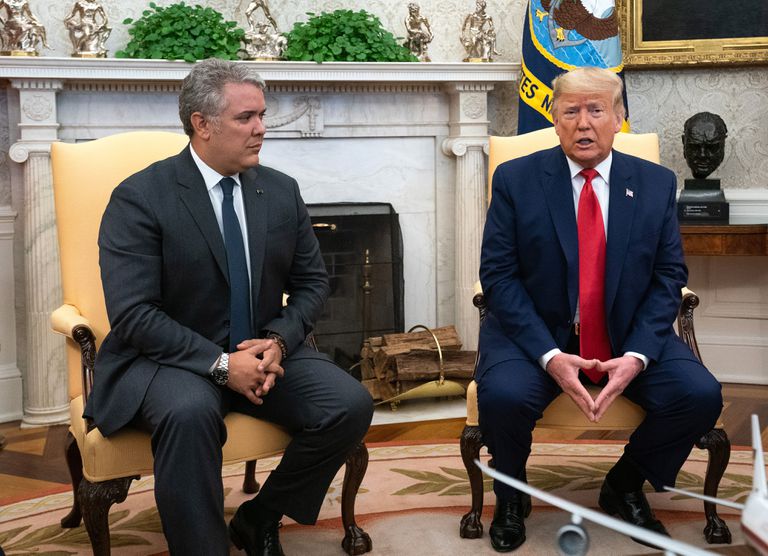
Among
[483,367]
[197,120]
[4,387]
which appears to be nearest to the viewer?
[197,120]

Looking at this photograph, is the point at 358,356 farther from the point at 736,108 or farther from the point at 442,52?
the point at 736,108

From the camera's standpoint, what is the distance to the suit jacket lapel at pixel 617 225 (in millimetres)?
2855

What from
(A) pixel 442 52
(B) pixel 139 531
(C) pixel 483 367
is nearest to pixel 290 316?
(C) pixel 483 367

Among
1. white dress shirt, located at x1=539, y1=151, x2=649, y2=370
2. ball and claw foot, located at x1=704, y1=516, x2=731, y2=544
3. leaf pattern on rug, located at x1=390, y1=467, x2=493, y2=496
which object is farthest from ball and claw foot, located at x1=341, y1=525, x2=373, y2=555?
ball and claw foot, located at x1=704, y1=516, x2=731, y2=544

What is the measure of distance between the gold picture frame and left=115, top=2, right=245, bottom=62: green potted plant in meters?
1.99

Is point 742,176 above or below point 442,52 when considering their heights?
below

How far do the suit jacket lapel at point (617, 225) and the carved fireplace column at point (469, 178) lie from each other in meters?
2.12

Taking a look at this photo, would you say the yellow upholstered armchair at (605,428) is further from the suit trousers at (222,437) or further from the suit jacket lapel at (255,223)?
the suit jacket lapel at (255,223)

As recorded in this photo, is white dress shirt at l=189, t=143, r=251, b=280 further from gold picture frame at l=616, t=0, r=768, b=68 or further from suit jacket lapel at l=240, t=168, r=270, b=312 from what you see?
gold picture frame at l=616, t=0, r=768, b=68

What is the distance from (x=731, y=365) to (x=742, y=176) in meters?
0.97

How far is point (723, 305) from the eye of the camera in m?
5.12

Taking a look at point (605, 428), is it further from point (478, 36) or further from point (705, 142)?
point (478, 36)

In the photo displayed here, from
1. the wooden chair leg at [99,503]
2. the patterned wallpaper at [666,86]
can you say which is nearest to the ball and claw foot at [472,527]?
the wooden chair leg at [99,503]

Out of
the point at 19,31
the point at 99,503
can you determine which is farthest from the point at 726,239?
the point at 19,31
